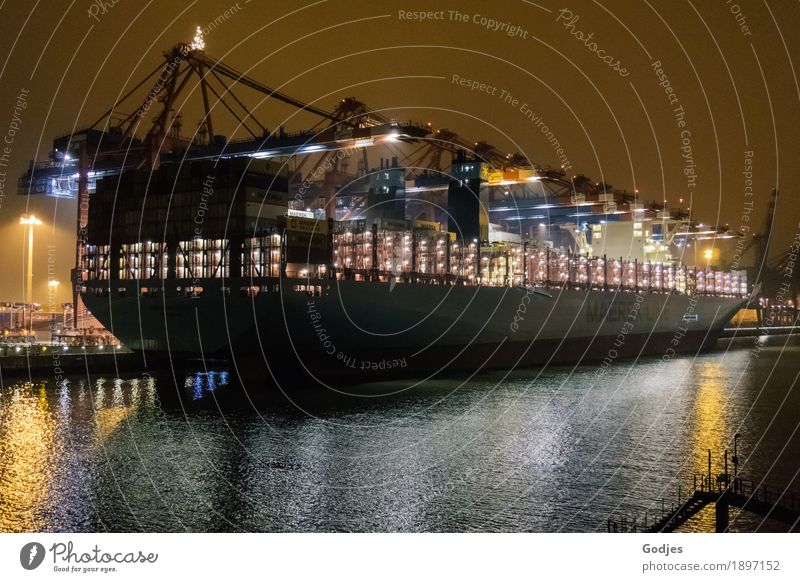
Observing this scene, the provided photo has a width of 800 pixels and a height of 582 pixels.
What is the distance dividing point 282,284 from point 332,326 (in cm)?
395

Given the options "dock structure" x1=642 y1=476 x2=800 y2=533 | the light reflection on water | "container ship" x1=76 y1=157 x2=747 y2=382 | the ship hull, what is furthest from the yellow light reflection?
"dock structure" x1=642 y1=476 x2=800 y2=533

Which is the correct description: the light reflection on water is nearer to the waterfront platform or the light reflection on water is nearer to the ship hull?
the waterfront platform

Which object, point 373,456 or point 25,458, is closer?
point 25,458

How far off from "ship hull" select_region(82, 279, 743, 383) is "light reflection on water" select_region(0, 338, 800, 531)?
324 centimetres

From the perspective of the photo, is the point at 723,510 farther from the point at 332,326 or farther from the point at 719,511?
the point at 332,326

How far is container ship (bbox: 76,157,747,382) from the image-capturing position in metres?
41.9

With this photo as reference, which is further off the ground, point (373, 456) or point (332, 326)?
point (332, 326)

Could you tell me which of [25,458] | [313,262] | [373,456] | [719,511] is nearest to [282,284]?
[313,262]

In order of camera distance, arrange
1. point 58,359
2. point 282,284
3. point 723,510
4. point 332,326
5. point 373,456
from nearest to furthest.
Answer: point 723,510, point 373,456, point 282,284, point 332,326, point 58,359

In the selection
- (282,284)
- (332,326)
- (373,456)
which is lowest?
(373,456)

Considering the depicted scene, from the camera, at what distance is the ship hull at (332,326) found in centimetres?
4153

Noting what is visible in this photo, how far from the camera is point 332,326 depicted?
140ft

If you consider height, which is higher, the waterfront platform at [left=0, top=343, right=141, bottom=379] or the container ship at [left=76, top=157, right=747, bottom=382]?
the container ship at [left=76, top=157, right=747, bottom=382]

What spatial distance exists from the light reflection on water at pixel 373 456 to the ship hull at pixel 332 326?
3244mm
